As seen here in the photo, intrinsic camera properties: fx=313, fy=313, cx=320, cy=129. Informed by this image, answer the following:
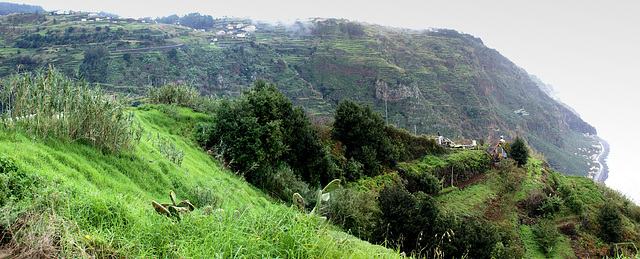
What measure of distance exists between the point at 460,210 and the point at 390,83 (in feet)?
226

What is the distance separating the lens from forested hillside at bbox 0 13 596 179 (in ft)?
217

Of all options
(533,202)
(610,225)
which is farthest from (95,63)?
(610,225)

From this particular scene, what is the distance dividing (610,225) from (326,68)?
3294 inches

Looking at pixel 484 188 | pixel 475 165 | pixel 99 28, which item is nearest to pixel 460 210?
pixel 484 188

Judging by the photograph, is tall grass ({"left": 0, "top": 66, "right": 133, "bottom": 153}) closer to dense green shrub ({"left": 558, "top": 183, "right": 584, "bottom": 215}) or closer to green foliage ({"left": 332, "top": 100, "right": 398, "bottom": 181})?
green foliage ({"left": 332, "top": 100, "right": 398, "bottom": 181})

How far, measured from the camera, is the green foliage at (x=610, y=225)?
20547 mm

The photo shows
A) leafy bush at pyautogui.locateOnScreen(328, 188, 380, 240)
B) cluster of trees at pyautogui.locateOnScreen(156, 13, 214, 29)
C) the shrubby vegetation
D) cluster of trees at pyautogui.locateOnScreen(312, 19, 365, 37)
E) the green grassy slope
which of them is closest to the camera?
the green grassy slope

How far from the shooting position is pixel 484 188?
2788 cm

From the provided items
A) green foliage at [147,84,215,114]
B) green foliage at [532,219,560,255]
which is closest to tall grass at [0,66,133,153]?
green foliage at [147,84,215,114]

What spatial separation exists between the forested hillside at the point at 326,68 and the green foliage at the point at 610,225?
50.2 meters

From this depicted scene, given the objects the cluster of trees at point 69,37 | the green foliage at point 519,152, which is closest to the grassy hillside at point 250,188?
the green foliage at point 519,152

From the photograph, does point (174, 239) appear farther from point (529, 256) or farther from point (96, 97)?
point (529, 256)

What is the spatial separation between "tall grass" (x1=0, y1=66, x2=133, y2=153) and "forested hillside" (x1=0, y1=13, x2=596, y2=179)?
5053cm

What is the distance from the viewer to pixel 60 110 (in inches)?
234
